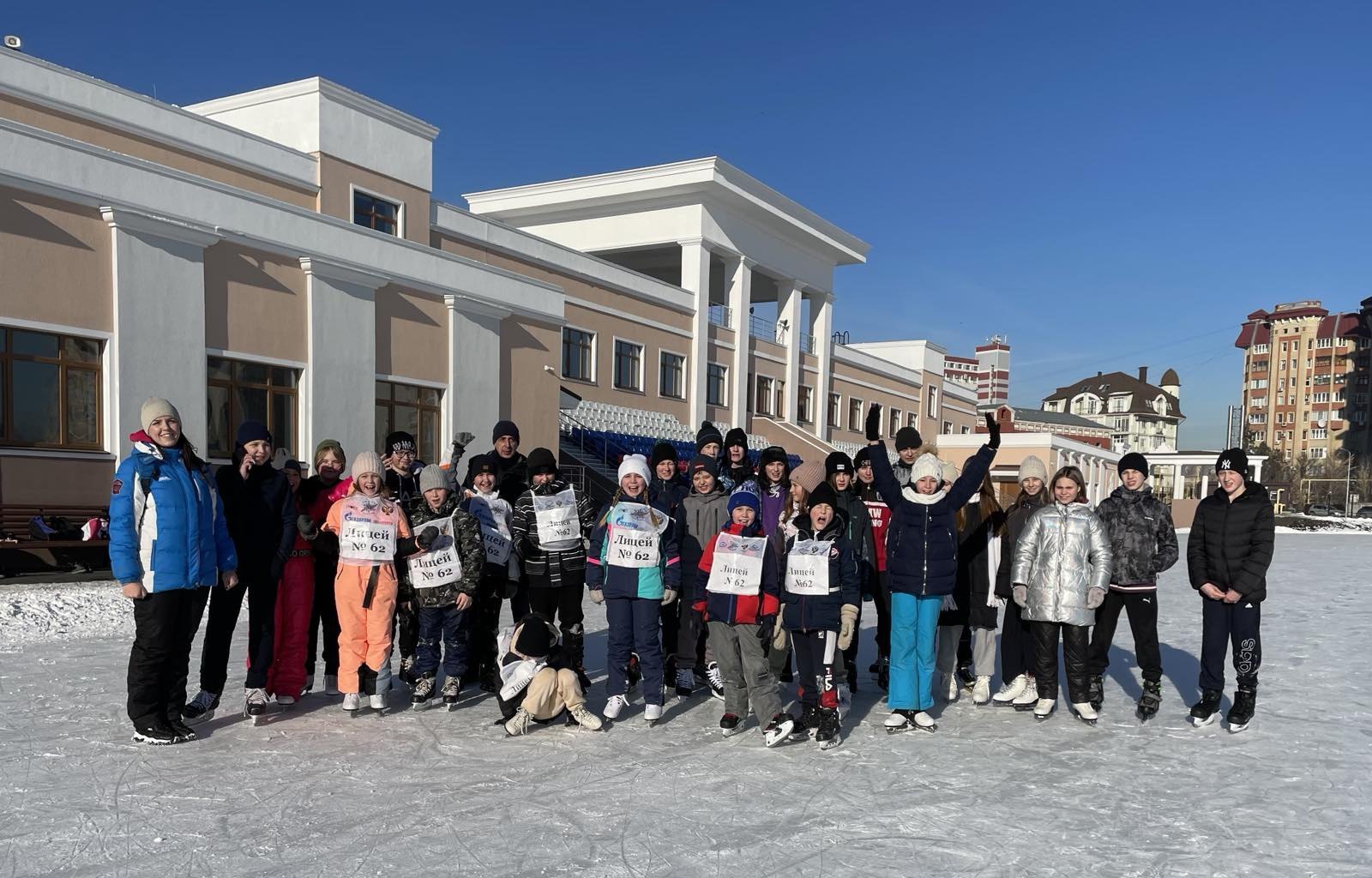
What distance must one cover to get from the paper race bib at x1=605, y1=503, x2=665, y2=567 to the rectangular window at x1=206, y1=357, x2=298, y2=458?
386 inches

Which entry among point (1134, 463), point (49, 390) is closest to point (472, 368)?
point (49, 390)

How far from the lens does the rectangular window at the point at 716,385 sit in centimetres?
3291

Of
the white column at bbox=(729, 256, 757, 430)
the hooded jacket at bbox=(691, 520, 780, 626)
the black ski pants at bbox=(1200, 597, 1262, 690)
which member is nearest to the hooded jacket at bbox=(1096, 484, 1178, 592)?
the black ski pants at bbox=(1200, 597, 1262, 690)

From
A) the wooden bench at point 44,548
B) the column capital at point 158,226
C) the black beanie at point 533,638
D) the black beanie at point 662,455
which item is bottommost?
the wooden bench at point 44,548

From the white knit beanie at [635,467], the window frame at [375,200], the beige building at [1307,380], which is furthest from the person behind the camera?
the beige building at [1307,380]

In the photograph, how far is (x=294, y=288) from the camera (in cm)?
1566

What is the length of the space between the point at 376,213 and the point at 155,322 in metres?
7.50

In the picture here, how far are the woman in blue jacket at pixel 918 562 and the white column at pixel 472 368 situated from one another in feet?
45.3

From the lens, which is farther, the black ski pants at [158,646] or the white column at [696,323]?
the white column at [696,323]

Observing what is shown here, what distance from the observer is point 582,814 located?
438 centimetres

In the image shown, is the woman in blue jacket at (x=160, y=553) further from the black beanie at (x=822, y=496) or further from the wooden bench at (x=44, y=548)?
Answer: the wooden bench at (x=44, y=548)

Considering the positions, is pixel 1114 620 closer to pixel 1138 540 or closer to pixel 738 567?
pixel 1138 540

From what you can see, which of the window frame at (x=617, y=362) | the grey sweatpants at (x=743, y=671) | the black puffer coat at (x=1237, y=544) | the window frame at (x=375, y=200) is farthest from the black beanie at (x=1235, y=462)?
the window frame at (x=617, y=362)

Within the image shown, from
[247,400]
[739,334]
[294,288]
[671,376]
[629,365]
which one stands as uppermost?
[739,334]
